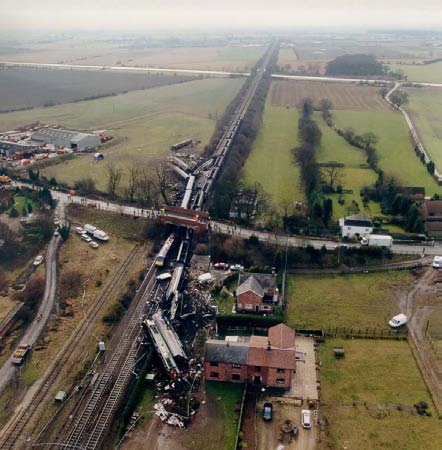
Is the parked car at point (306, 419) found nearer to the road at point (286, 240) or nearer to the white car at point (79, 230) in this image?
the road at point (286, 240)

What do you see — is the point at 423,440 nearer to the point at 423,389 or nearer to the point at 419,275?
the point at 423,389

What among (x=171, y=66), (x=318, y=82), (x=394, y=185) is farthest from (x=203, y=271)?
(x=171, y=66)

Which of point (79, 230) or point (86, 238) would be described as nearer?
point (86, 238)

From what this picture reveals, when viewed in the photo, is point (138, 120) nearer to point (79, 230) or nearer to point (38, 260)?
point (79, 230)

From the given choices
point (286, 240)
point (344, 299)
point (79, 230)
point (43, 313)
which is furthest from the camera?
point (79, 230)

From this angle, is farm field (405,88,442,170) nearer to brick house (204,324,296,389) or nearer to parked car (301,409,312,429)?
brick house (204,324,296,389)

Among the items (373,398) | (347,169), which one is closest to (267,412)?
(373,398)

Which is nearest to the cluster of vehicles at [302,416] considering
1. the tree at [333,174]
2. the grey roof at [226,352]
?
the grey roof at [226,352]

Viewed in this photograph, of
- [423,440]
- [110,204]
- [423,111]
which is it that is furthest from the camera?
[423,111]
